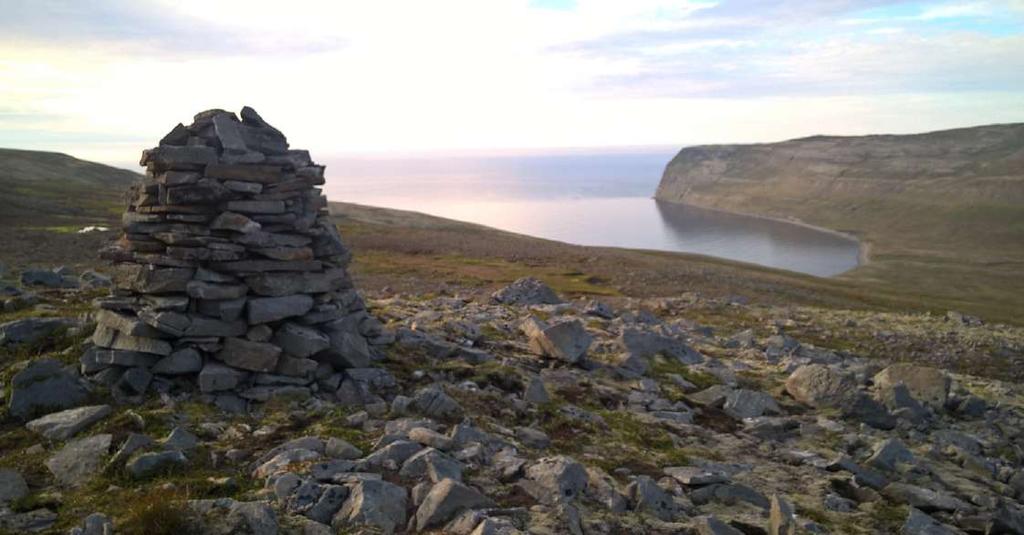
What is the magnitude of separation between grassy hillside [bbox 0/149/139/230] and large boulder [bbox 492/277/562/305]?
151 feet

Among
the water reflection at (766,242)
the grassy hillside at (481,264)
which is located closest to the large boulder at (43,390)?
the grassy hillside at (481,264)

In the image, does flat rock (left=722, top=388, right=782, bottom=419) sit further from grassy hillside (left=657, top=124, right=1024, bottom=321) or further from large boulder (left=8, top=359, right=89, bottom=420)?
grassy hillside (left=657, top=124, right=1024, bottom=321)

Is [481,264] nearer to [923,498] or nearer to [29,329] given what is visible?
[29,329]

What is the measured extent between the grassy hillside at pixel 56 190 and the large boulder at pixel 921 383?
6105 cm

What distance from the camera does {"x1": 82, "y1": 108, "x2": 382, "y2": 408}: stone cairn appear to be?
1288 cm

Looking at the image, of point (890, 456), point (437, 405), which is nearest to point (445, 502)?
point (437, 405)

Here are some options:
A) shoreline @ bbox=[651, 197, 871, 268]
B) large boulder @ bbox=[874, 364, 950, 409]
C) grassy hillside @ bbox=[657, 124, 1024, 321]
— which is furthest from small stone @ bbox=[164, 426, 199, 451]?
shoreline @ bbox=[651, 197, 871, 268]

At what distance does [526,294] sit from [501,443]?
17739 mm

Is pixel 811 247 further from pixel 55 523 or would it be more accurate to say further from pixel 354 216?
pixel 55 523

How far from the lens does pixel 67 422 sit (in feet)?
36.6

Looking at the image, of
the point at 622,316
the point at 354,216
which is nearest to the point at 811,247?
the point at 354,216

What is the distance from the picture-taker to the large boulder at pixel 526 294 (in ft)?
93.6

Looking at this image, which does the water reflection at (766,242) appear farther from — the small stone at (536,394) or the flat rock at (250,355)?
the flat rock at (250,355)

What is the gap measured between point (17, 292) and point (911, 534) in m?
21.3
